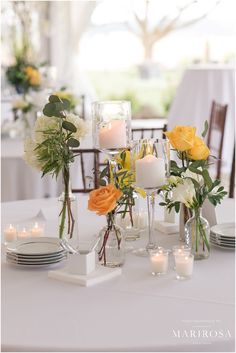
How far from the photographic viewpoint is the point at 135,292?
175 cm

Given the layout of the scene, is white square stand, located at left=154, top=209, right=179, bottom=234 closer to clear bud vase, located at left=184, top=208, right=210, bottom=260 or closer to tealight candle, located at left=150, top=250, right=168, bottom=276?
clear bud vase, located at left=184, top=208, right=210, bottom=260

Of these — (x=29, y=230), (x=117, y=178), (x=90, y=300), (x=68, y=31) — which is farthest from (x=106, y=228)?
(x=68, y=31)

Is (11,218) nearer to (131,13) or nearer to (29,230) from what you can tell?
(29,230)

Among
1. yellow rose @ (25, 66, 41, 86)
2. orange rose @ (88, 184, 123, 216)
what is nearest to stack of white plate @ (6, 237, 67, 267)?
orange rose @ (88, 184, 123, 216)

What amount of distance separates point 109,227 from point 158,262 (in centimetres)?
16

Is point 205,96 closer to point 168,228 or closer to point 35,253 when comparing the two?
point 168,228

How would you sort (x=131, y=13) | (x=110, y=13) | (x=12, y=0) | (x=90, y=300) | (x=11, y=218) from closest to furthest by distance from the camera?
(x=90, y=300), (x=11, y=218), (x=12, y=0), (x=131, y=13), (x=110, y=13)

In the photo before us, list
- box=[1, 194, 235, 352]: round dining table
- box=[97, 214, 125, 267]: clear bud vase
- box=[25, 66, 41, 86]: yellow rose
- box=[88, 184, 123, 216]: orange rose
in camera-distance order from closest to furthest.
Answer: box=[1, 194, 235, 352]: round dining table
box=[88, 184, 123, 216]: orange rose
box=[97, 214, 125, 267]: clear bud vase
box=[25, 66, 41, 86]: yellow rose

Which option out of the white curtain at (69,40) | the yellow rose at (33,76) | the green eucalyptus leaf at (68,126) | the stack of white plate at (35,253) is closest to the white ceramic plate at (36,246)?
the stack of white plate at (35,253)

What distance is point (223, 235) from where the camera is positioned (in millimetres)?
2061

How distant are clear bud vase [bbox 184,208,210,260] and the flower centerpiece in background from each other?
198 mm

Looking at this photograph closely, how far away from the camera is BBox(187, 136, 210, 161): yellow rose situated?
1937 mm

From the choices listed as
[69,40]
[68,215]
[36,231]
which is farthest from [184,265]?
[69,40]

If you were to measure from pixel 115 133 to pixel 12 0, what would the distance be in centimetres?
498
